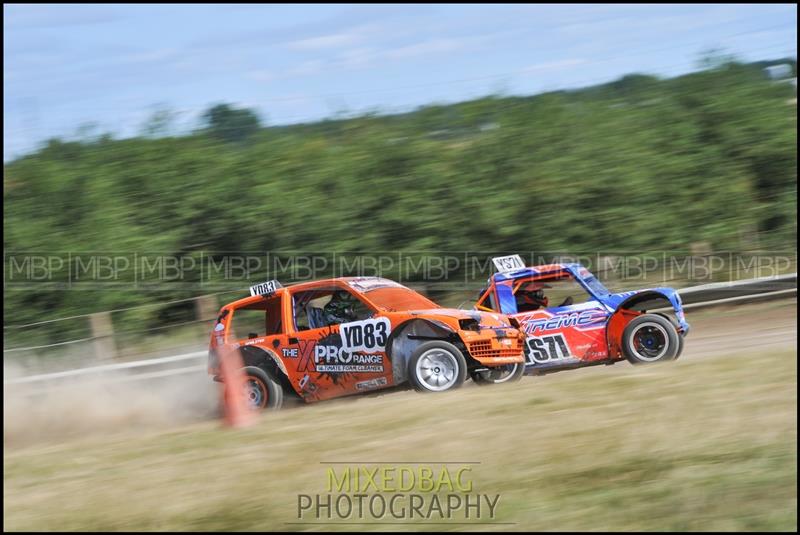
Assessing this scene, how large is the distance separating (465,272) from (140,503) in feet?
45.7

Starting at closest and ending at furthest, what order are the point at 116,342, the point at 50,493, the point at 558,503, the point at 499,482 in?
the point at 558,503 < the point at 499,482 < the point at 50,493 < the point at 116,342

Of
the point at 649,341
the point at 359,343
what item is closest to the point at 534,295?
the point at 649,341

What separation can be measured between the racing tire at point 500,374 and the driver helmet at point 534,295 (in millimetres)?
1275

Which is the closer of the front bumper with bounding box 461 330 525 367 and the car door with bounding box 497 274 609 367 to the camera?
the front bumper with bounding box 461 330 525 367

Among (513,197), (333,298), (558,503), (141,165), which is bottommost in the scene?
(558,503)

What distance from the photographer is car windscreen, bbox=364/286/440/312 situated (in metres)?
11.3

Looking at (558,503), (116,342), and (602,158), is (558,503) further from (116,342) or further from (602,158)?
(602,158)

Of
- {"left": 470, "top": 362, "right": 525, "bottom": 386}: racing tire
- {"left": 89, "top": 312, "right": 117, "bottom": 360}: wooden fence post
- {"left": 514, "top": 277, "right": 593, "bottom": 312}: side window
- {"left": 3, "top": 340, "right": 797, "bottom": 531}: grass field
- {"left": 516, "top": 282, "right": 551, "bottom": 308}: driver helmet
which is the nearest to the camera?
{"left": 3, "top": 340, "right": 797, "bottom": 531}: grass field

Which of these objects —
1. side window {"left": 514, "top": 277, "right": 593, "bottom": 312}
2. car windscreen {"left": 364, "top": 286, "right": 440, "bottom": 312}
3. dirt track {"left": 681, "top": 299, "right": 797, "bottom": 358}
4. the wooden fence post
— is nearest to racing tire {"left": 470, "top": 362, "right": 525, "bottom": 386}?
car windscreen {"left": 364, "top": 286, "right": 440, "bottom": 312}

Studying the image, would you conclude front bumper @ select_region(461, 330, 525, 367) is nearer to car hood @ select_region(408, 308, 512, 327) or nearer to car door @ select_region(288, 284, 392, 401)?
car hood @ select_region(408, 308, 512, 327)

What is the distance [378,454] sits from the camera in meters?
7.88

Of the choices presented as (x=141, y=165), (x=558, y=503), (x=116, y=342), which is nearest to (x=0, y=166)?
(x=141, y=165)

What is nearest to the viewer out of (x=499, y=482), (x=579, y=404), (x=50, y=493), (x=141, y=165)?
(x=499, y=482)

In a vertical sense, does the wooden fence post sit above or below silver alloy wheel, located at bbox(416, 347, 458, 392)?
above
